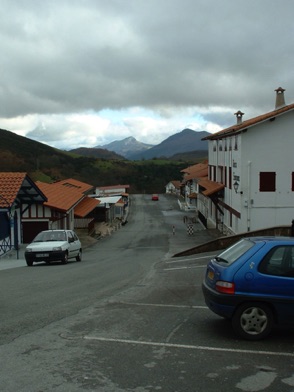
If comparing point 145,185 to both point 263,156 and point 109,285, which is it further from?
point 109,285

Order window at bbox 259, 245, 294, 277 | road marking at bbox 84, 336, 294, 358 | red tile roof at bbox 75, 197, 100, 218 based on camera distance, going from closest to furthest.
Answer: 1. road marking at bbox 84, 336, 294, 358
2. window at bbox 259, 245, 294, 277
3. red tile roof at bbox 75, 197, 100, 218

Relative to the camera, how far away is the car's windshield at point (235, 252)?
711 cm

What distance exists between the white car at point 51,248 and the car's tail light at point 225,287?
13.5 metres

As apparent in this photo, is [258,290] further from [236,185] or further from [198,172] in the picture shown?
[198,172]

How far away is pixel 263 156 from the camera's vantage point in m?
33.4

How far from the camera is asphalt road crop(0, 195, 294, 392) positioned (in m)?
5.14

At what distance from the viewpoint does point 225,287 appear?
686 cm

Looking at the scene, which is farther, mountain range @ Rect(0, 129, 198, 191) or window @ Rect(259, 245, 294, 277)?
mountain range @ Rect(0, 129, 198, 191)

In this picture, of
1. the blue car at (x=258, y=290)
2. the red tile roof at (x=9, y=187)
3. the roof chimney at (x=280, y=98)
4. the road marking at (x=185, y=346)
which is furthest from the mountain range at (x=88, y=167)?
the blue car at (x=258, y=290)

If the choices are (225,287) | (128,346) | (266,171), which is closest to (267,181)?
(266,171)

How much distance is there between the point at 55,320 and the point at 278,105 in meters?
35.8

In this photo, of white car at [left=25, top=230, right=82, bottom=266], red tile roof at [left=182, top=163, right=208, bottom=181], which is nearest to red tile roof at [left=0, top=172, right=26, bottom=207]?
white car at [left=25, top=230, right=82, bottom=266]

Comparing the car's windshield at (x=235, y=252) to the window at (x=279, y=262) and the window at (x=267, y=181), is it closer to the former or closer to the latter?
the window at (x=279, y=262)

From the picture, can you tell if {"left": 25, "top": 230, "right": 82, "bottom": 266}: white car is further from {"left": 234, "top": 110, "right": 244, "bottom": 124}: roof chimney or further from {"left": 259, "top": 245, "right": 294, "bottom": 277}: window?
{"left": 234, "top": 110, "right": 244, "bottom": 124}: roof chimney
